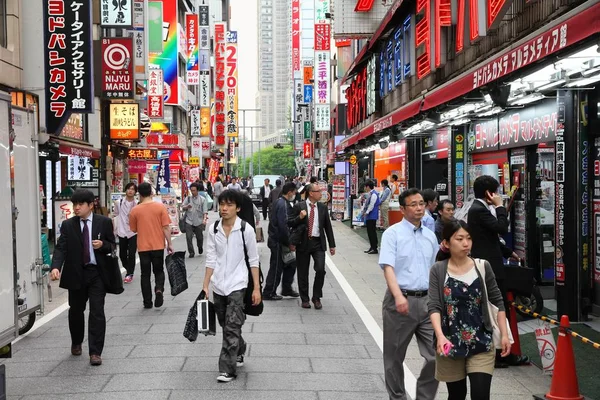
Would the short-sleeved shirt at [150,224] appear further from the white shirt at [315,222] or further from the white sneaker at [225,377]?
the white sneaker at [225,377]

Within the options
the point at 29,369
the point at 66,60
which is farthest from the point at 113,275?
the point at 66,60

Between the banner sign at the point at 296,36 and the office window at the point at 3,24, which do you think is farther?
the banner sign at the point at 296,36

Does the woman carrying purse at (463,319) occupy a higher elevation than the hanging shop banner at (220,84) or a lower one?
lower

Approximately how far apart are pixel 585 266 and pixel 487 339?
18.7ft

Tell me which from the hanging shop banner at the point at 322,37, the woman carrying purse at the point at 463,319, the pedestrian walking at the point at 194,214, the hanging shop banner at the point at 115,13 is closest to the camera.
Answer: the woman carrying purse at the point at 463,319

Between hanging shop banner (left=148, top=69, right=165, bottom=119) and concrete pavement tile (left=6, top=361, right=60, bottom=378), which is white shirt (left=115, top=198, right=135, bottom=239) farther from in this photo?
hanging shop banner (left=148, top=69, right=165, bottom=119)

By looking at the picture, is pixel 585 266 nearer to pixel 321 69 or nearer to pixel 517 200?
pixel 517 200

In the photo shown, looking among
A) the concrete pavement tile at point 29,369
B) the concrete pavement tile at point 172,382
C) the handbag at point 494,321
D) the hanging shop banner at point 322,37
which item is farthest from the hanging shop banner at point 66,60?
the hanging shop banner at point 322,37

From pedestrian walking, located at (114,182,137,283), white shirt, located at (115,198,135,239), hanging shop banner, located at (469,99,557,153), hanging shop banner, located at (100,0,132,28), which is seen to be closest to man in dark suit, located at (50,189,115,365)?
pedestrian walking, located at (114,182,137,283)

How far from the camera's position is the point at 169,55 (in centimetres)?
4700

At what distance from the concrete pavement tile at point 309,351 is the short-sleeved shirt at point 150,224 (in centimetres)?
322

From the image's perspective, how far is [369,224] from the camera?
774 inches

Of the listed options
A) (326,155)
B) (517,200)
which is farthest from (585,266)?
(326,155)

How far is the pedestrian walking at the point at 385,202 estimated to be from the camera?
76.5ft
